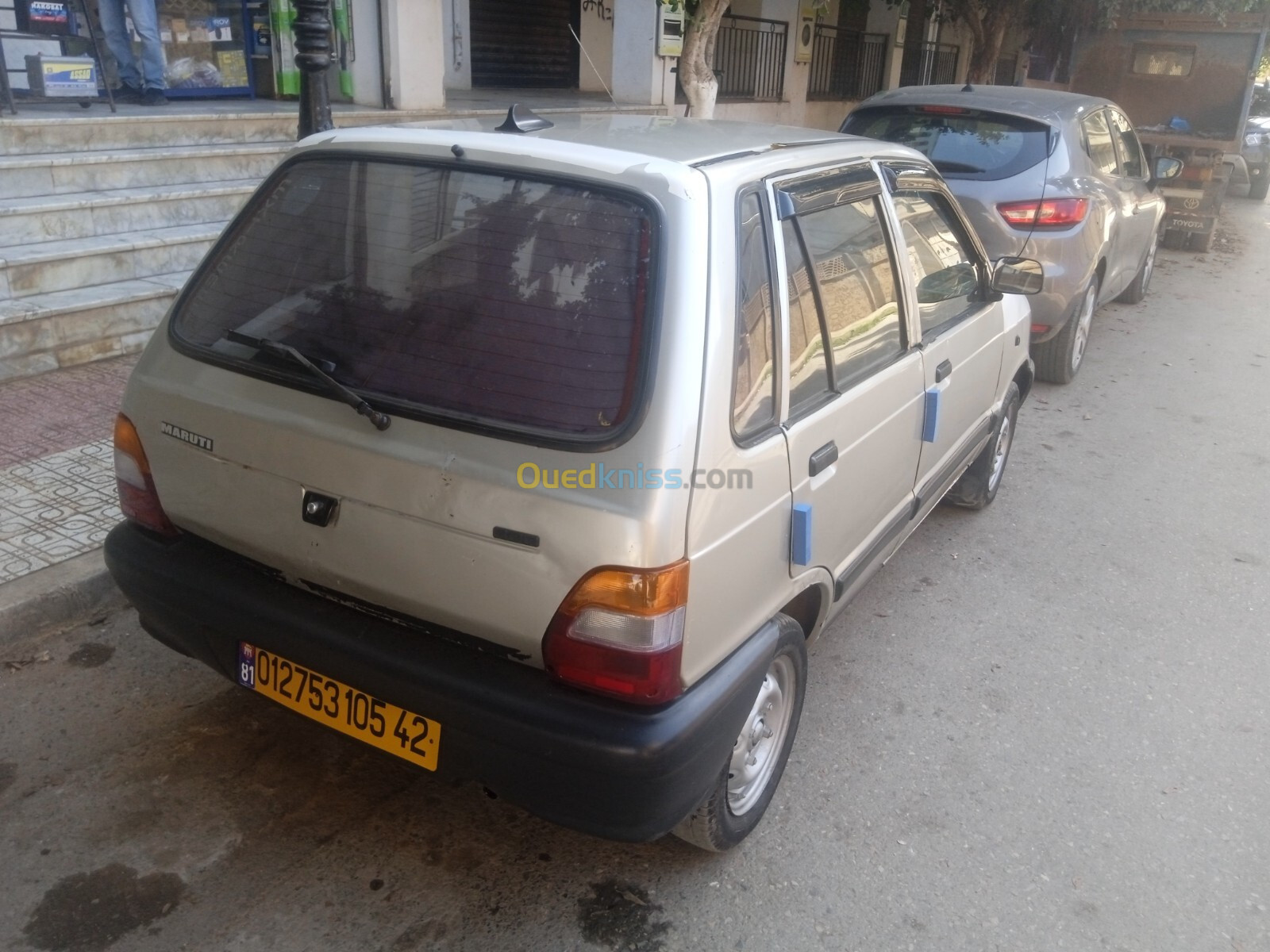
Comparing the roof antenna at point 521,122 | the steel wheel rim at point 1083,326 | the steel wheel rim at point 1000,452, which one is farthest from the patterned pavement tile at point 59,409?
the steel wheel rim at point 1083,326

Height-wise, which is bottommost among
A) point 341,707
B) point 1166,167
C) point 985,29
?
point 341,707

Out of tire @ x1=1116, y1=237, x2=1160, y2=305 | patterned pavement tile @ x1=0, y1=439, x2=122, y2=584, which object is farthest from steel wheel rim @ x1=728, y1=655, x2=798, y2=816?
tire @ x1=1116, y1=237, x2=1160, y2=305

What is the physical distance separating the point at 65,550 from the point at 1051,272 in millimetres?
5612

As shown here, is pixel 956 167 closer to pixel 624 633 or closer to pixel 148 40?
pixel 624 633

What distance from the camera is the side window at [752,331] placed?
2354 millimetres

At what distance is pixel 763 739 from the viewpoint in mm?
2877

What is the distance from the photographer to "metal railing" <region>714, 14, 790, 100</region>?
14539 millimetres

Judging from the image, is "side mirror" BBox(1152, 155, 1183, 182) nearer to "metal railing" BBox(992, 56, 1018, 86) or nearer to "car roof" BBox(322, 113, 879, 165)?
"car roof" BBox(322, 113, 879, 165)

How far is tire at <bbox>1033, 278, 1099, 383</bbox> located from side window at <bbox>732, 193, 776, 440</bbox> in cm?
512

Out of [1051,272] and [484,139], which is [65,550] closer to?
[484,139]

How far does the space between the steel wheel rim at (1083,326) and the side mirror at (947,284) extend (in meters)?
3.58

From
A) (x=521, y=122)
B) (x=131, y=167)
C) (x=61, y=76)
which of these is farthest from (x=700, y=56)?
(x=521, y=122)

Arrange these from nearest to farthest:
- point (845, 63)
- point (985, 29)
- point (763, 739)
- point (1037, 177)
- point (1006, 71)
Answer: point (763, 739), point (1037, 177), point (985, 29), point (845, 63), point (1006, 71)

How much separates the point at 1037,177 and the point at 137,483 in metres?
5.57
